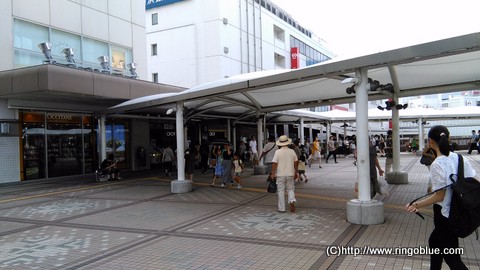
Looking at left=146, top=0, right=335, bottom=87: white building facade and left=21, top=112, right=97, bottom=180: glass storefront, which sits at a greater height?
left=146, top=0, right=335, bottom=87: white building facade

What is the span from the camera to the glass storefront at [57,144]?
15383mm

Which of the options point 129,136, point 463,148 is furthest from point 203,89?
point 463,148

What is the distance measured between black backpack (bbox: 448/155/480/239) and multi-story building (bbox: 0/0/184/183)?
1223cm

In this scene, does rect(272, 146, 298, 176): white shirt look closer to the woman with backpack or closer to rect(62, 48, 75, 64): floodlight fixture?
the woman with backpack

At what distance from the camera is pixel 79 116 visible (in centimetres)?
1739

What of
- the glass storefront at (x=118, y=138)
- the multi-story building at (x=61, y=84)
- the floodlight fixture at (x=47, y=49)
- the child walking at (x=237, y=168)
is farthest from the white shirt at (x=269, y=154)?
the floodlight fixture at (x=47, y=49)

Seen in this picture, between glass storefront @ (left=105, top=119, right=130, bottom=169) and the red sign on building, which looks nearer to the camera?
glass storefront @ (left=105, top=119, right=130, bottom=169)

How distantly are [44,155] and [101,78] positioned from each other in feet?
14.0

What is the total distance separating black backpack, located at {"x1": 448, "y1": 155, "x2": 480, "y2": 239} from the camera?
3.28 m

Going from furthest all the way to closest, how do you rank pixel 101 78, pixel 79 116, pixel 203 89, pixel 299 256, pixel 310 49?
pixel 310 49 → pixel 79 116 → pixel 101 78 → pixel 203 89 → pixel 299 256

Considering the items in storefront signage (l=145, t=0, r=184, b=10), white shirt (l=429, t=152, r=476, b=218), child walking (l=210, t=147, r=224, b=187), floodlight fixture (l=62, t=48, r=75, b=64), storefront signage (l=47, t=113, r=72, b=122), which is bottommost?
child walking (l=210, t=147, r=224, b=187)

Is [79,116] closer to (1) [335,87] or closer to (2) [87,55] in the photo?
(2) [87,55]

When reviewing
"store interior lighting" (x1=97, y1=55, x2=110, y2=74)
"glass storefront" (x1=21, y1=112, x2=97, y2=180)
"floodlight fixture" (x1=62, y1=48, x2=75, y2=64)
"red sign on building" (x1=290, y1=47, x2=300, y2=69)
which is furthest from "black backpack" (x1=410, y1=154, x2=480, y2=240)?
"red sign on building" (x1=290, y1=47, x2=300, y2=69)

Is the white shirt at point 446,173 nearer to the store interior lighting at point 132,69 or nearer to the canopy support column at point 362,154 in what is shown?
the canopy support column at point 362,154
